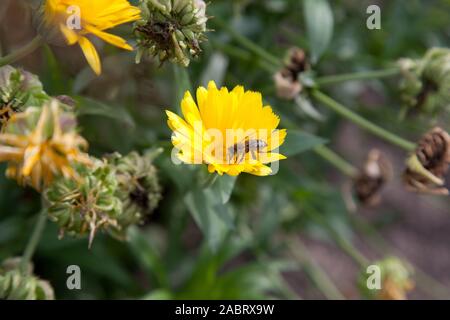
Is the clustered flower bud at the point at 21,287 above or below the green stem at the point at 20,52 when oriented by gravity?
below

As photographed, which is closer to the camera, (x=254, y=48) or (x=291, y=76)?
(x=291, y=76)

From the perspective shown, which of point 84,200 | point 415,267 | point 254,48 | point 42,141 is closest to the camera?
point 42,141

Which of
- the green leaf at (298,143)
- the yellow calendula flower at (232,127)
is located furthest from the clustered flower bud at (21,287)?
the green leaf at (298,143)

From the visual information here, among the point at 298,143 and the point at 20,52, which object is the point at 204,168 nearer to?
the point at 298,143

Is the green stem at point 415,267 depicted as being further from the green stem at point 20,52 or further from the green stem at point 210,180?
the green stem at point 20,52

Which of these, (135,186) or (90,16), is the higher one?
(90,16)

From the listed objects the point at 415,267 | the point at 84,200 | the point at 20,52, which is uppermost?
the point at 415,267

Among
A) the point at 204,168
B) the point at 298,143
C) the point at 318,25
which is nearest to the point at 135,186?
the point at 204,168

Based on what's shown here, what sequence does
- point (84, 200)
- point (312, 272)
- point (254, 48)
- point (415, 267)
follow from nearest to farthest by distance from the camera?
point (84, 200) → point (254, 48) → point (312, 272) → point (415, 267)
